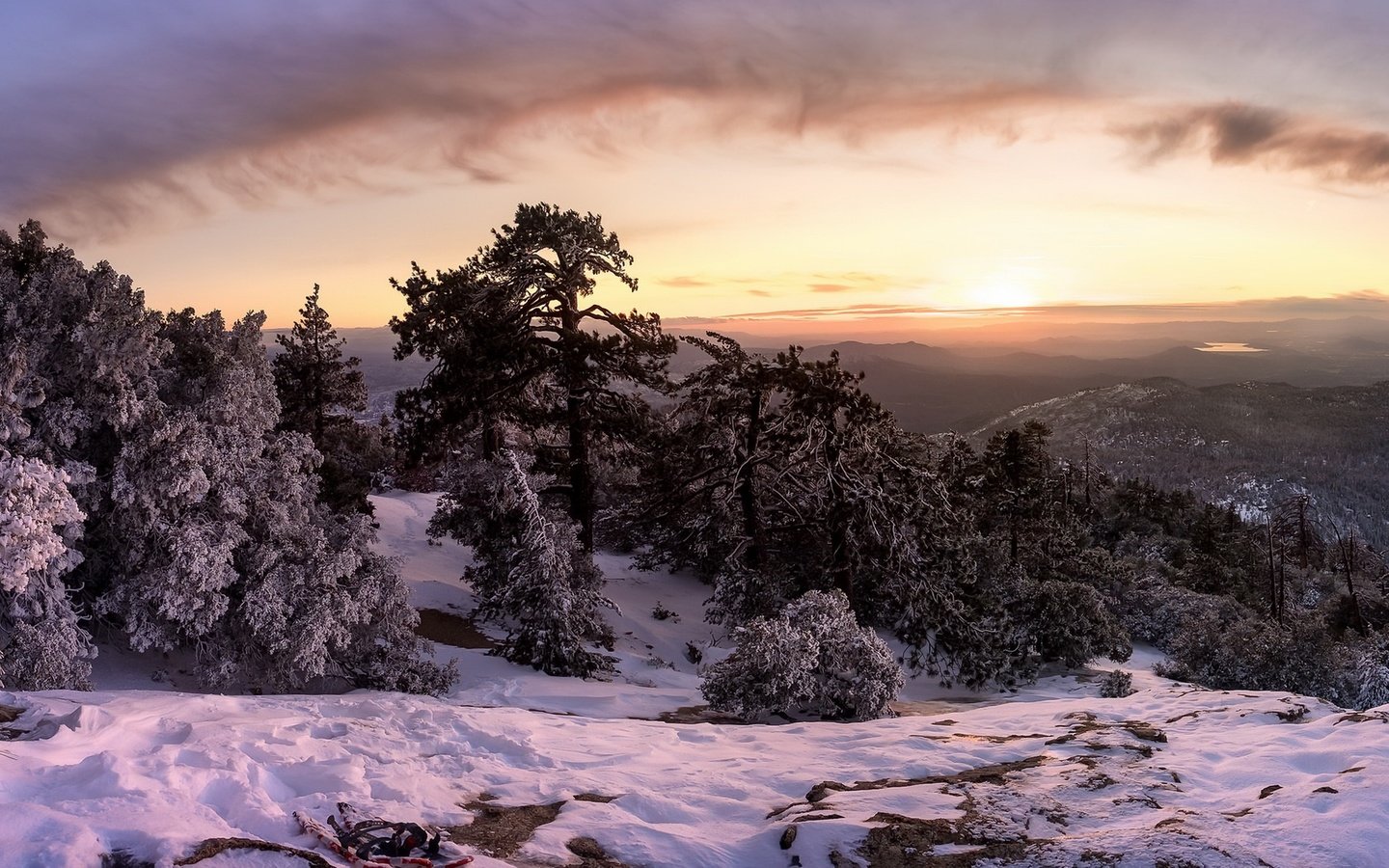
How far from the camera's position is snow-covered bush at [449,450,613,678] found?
1543cm

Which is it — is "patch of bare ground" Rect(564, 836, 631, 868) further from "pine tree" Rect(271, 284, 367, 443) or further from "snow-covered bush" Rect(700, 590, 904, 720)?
"pine tree" Rect(271, 284, 367, 443)

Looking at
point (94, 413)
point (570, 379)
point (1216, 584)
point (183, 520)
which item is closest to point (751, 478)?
point (570, 379)

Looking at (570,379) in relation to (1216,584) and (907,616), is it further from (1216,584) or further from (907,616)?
(1216,584)

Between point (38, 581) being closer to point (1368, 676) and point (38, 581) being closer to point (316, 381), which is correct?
point (316, 381)

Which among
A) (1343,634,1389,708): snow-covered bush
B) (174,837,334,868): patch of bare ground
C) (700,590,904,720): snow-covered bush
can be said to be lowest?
(1343,634,1389,708): snow-covered bush

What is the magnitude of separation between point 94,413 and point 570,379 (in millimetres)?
8791

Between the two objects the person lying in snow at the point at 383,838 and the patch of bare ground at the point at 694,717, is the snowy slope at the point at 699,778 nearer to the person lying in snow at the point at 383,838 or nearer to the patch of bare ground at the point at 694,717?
the person lying in snow at the point at 383,838

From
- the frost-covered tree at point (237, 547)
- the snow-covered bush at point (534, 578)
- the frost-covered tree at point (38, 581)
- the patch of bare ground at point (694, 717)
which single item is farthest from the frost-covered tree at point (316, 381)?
the patch of bare ground at point (694, 717)

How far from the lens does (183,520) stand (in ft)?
38.8

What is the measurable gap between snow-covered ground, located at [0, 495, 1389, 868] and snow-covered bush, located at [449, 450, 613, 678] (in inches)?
145

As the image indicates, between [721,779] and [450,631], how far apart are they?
38.2 ft

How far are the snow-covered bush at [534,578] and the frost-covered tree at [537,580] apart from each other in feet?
0.06

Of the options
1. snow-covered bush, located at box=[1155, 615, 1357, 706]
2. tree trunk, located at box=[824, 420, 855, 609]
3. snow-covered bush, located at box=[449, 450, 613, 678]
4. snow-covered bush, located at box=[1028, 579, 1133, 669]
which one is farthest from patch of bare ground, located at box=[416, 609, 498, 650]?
snow-covered bush, located at box=[1155, 615, 1357, 706]

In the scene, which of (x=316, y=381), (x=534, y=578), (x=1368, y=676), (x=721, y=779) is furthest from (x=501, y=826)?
(x=316, y=381)
